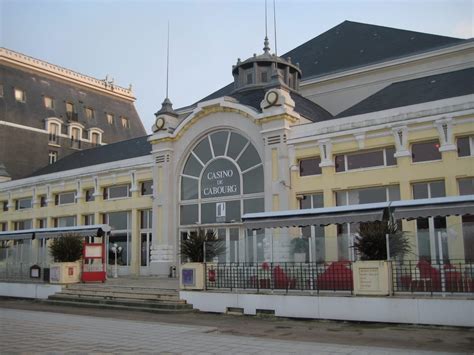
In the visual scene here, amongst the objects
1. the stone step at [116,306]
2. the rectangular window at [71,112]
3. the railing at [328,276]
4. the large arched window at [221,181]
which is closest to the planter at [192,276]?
the railing at [328,276]

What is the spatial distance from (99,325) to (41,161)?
36613 mm

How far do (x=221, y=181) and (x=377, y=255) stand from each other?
13367 millimetres

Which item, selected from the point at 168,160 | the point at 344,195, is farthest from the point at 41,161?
the point at 344,195

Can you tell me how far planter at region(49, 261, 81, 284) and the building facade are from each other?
2391 cm

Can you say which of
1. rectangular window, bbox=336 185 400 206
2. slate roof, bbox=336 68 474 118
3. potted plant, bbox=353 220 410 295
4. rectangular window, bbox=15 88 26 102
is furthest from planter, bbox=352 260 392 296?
rectangular window, bbox=15 88 26 102

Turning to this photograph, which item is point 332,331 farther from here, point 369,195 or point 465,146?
point 465,146

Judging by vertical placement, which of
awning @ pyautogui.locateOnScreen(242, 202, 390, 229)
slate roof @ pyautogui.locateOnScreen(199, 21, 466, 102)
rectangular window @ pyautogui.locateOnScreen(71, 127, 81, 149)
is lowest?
awning @ pyautogui.locateOnScreen(242, 202, 390, 229)

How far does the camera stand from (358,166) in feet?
76.0

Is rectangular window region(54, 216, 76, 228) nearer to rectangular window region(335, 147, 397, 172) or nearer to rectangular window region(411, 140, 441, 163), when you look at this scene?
rectangular window region(335, 147, 397, 172)

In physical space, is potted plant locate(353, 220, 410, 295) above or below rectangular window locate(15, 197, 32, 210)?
below

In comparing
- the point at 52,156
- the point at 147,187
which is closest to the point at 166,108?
the point at 147,187

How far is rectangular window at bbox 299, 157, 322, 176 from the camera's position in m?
24.3

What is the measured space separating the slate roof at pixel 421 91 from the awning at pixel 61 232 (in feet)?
42.1

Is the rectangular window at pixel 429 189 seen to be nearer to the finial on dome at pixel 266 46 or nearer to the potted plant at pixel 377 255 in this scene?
the potted plant at pixel 377 255
